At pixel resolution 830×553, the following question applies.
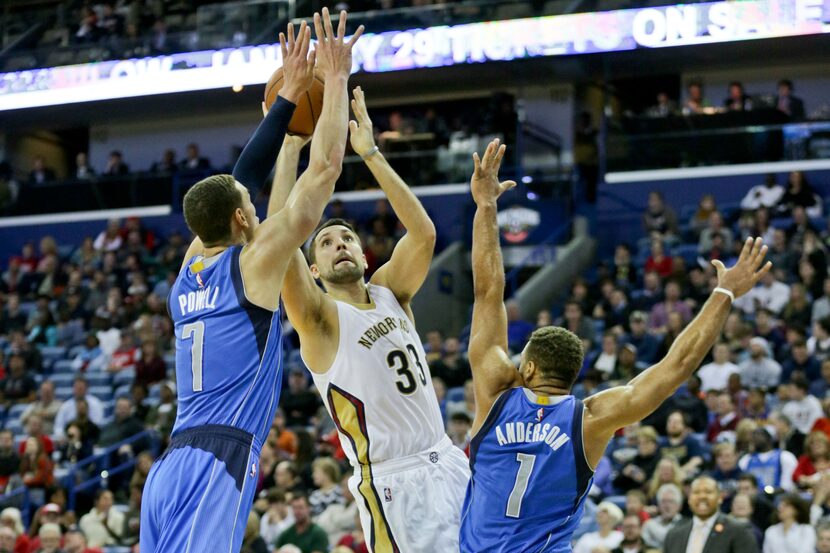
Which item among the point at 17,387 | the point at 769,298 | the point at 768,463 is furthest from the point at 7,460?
the point at 769,298

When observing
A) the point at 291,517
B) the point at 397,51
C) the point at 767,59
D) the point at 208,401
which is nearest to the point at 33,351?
the point at 397,51

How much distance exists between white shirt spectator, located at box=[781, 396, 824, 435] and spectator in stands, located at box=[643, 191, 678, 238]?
19.8ft

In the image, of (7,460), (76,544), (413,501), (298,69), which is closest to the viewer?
(298,69)

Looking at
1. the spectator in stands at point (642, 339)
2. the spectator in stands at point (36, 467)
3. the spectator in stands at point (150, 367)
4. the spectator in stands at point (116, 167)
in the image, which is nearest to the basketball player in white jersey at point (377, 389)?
the spectator in stands at point (642, 339)

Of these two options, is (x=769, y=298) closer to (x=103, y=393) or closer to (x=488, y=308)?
(x=103, y=393)

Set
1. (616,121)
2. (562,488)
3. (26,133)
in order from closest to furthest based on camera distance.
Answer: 1. (562,488)
2. (616,121)
3. (26,133)

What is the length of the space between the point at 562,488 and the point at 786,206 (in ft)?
42.8

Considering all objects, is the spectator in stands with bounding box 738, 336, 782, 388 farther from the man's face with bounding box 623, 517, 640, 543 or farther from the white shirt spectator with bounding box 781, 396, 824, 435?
the man's face with bounding box 623, 517, 640, 543

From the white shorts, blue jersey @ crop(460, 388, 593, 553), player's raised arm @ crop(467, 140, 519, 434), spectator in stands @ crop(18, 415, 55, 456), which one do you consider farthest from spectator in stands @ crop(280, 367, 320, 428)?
blue jersey @ crop(460, 388, 593, 553)

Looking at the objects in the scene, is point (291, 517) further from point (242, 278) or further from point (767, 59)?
point (767, 59)

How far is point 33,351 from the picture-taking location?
64.1ft

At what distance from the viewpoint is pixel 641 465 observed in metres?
11.6

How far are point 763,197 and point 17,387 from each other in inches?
446

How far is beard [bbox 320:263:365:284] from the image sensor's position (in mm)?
6281
